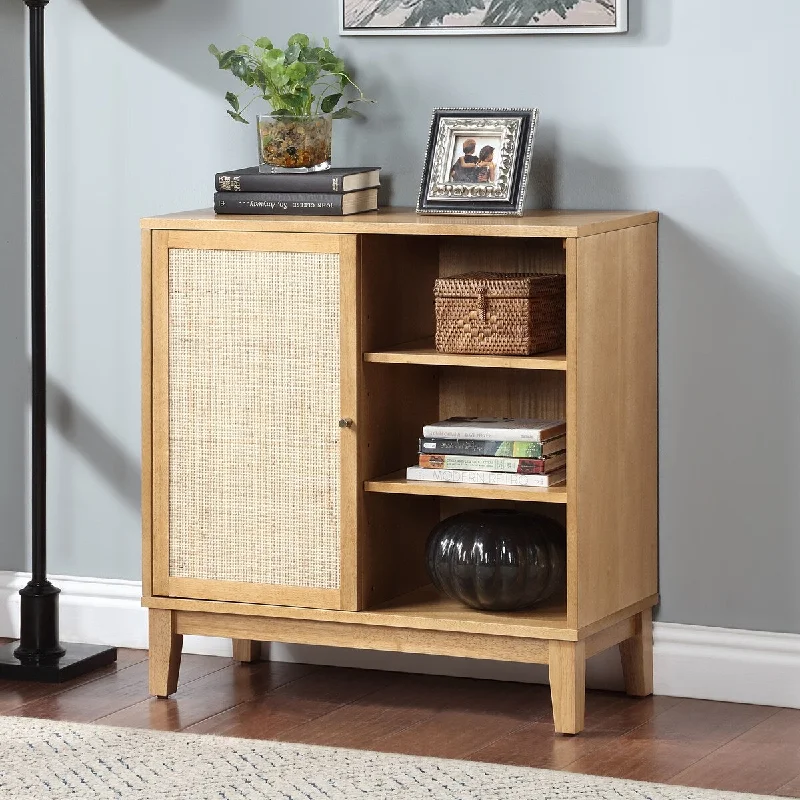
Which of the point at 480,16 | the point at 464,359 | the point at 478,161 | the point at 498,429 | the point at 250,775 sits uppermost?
the point at 480,16

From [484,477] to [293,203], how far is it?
0.62m

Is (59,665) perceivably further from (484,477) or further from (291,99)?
(291,99)

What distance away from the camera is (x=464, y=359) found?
2846mm

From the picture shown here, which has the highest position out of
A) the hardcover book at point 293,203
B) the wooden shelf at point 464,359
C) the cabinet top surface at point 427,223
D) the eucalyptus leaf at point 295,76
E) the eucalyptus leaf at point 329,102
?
the eucalyptus leaf at point 295,76

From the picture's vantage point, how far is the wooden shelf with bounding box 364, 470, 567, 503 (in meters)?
2.82

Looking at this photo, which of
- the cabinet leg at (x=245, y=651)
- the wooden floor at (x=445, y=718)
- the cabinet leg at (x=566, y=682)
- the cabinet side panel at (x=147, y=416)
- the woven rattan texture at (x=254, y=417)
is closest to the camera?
the wooden floor at (x=445, y=718)

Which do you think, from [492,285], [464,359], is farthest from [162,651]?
[492,285]

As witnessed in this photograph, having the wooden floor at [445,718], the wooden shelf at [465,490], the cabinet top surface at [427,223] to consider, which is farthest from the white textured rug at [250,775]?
the cabinet top surface at [427,223]

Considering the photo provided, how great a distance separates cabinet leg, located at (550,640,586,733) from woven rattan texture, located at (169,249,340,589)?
1.39ft

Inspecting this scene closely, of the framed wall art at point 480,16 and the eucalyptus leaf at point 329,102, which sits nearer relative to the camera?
the framed wall art at point 480,16

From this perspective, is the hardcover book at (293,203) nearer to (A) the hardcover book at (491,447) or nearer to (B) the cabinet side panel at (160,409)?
(B) the cabinet side panel at (160,409)

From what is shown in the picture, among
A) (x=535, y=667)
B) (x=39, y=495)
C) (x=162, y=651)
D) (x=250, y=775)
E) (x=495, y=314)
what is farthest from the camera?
(x=39, y=495)

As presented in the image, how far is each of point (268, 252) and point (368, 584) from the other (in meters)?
0.63

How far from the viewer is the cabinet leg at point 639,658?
10.2ft
